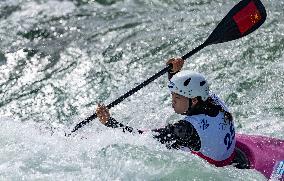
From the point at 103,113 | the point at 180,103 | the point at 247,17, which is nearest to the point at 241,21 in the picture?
the point at 247,17

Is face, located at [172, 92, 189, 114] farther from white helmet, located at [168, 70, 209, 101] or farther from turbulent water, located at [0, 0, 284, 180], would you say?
turbulent water, located at [0, 0, 284, 180]

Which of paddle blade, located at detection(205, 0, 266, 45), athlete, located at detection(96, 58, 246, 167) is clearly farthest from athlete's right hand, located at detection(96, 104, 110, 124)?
paddle blade, located at detection(205, 0, 266, 45)

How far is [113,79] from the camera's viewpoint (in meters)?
10.0

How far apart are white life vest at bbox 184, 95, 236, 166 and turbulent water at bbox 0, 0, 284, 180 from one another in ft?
0.44

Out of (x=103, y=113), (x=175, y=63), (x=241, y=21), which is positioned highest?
(x=241, y=21)

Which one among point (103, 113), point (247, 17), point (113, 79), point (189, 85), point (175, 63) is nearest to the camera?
point (189, 85)

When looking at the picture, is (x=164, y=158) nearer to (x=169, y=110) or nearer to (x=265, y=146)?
(x=265, y=146)

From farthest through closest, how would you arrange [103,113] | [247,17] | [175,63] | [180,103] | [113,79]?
[113,79] → [247,17] → [175,63] → [103,113] → [180,103]

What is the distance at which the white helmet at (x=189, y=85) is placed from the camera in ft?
19.7

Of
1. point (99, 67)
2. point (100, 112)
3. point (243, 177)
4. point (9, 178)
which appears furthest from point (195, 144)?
point (99, 67)

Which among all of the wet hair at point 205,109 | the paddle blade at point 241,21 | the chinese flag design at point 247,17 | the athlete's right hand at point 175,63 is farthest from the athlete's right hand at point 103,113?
the chinese flag design at point 247,17

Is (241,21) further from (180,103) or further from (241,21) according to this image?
(180,103)

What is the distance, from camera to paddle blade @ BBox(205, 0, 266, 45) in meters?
7.71

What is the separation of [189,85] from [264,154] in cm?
128
